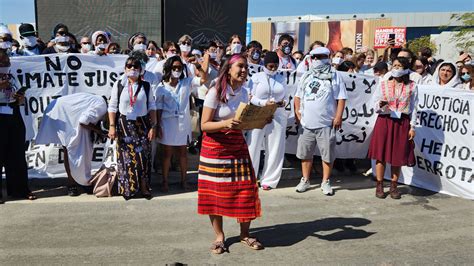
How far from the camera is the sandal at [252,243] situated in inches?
180

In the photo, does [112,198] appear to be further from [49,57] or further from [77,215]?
[49,57]

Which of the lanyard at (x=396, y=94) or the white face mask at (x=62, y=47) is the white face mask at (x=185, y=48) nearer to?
the white face mask at (x=62, y=47)

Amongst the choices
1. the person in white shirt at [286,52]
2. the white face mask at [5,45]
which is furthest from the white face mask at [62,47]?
the person in white shirt at [286,52]

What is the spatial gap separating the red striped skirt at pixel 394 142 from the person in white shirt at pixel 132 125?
2.97m

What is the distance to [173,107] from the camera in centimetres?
641

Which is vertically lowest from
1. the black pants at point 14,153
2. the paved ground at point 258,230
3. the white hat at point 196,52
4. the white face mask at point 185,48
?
the paved ground at point 258,230

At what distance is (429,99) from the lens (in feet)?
23.2

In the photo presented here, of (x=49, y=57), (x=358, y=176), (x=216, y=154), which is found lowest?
(x=358, y=176)

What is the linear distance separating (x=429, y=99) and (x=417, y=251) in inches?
122

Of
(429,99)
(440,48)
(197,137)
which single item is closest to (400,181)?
(429,99)

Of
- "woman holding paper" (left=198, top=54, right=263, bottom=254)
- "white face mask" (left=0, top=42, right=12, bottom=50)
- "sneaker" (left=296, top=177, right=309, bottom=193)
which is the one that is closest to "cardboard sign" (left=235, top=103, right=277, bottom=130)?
"woman holding paper" (left=198, top=54, right=263, bottom=254)

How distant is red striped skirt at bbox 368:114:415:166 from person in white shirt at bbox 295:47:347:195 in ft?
1.92

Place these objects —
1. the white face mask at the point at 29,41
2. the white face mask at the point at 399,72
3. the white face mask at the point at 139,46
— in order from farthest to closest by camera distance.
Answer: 1. the white face mask at the point at 139,46
2. the white face mask at the point at 29,41
3. the white face mask at the point at 399,72

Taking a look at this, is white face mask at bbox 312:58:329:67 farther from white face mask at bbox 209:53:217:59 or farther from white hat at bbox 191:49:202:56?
white hat at bbox 191:49:202:56
